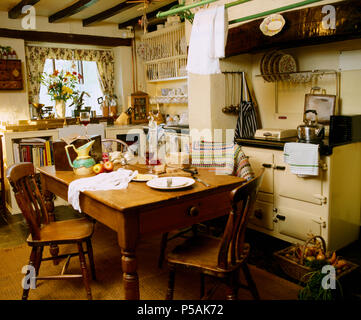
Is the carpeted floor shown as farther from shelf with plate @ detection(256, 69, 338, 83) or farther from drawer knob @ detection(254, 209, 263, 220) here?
shelf with plate @ detection(256, 69, 338, 83)

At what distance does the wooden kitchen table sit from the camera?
74.7 inches

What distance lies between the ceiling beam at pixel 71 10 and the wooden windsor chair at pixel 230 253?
4039mm

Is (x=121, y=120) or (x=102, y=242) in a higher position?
(x=121, y=120)

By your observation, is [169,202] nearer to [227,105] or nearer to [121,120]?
[227,105]

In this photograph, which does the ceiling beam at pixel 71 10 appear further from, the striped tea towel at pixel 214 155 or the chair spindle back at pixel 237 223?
the chair spindle back at pixel 237 223

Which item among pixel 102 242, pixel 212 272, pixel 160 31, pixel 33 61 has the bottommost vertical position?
pixel 102 242

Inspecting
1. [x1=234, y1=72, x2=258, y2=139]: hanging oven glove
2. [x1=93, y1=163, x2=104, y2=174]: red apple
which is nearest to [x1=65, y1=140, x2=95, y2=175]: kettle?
[x1=93, y1=163, x2=104, y2=174]: red apple

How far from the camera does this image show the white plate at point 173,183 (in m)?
2.15

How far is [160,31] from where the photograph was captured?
19.7 feet

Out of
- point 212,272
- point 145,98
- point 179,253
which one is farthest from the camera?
point 145,98

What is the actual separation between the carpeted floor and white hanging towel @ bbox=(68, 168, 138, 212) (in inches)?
28.2
